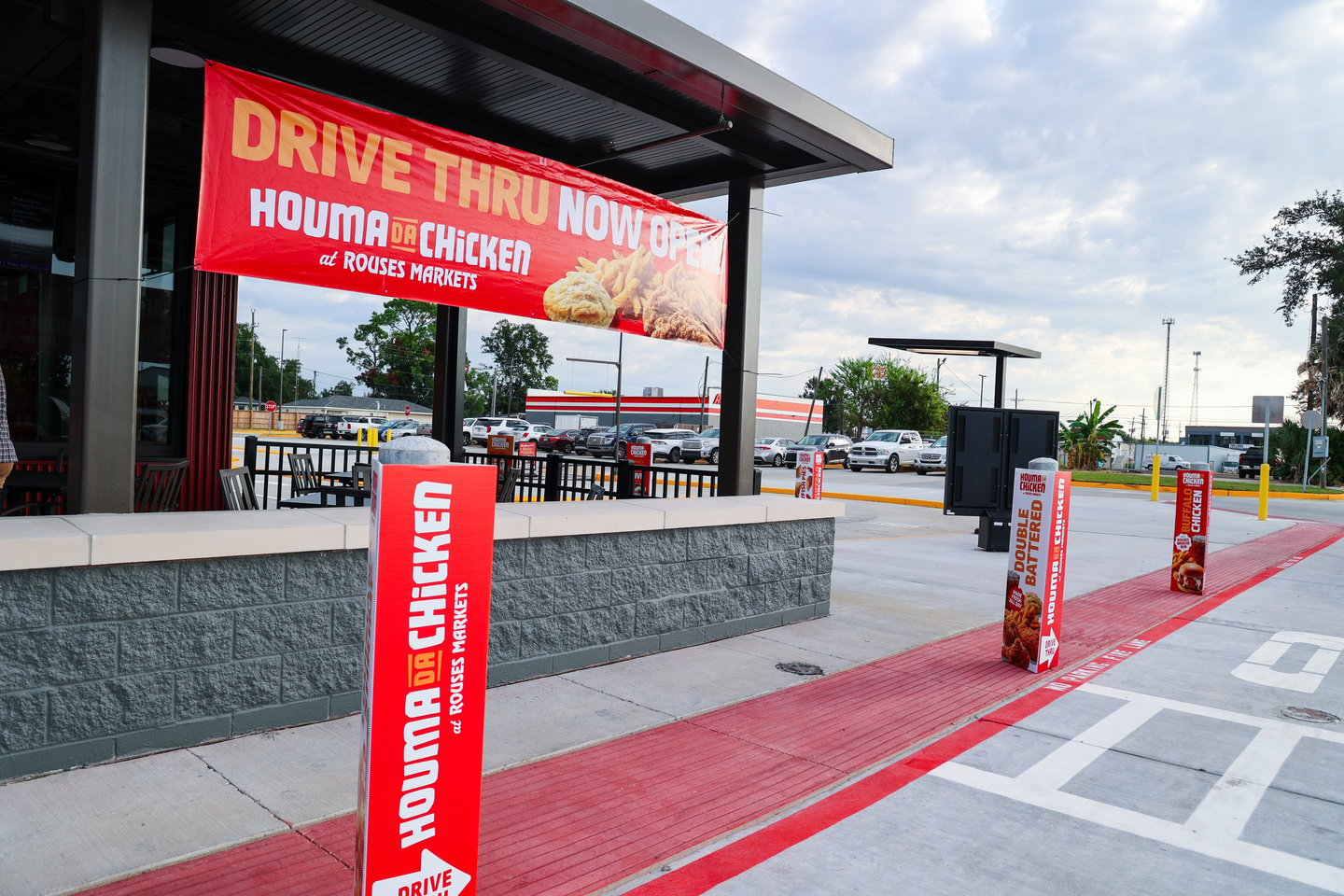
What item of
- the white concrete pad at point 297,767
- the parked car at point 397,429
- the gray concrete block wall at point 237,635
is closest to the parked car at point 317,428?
the parked car at point 397,429

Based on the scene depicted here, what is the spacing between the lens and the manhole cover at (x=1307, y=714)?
5.55 metres

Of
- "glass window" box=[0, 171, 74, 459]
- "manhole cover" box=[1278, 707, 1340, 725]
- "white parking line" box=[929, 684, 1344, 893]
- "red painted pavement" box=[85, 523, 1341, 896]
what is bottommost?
"red painted pavement" box=[85, 523, 1341, 896]

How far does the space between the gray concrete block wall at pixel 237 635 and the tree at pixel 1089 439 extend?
4163cm

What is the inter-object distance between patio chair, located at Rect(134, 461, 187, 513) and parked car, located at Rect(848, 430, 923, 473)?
110 ft

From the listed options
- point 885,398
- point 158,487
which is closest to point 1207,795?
point 158,487

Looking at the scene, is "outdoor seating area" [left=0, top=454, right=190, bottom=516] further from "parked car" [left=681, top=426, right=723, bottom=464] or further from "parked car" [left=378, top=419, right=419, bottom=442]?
"parked car" [left=681, top=426, right=723, bottom=464]

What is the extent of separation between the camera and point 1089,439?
43531 mm

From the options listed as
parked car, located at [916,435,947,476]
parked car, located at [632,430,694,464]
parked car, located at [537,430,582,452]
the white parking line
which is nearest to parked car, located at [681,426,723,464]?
parked car, located at [632,430,694,464]

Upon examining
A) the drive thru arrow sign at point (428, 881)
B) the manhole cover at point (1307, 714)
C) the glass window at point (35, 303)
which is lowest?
the manhole cover at point (1307, 714)

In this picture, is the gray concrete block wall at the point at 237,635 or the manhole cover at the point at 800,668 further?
the manhole cover at the point at 800,668

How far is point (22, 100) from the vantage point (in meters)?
6.86

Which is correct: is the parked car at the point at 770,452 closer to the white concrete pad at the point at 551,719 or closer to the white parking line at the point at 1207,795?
the white parking line at the point at 1207,795

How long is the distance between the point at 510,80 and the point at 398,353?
93.4 metres

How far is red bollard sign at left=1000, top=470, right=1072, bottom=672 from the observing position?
20.6 feet
